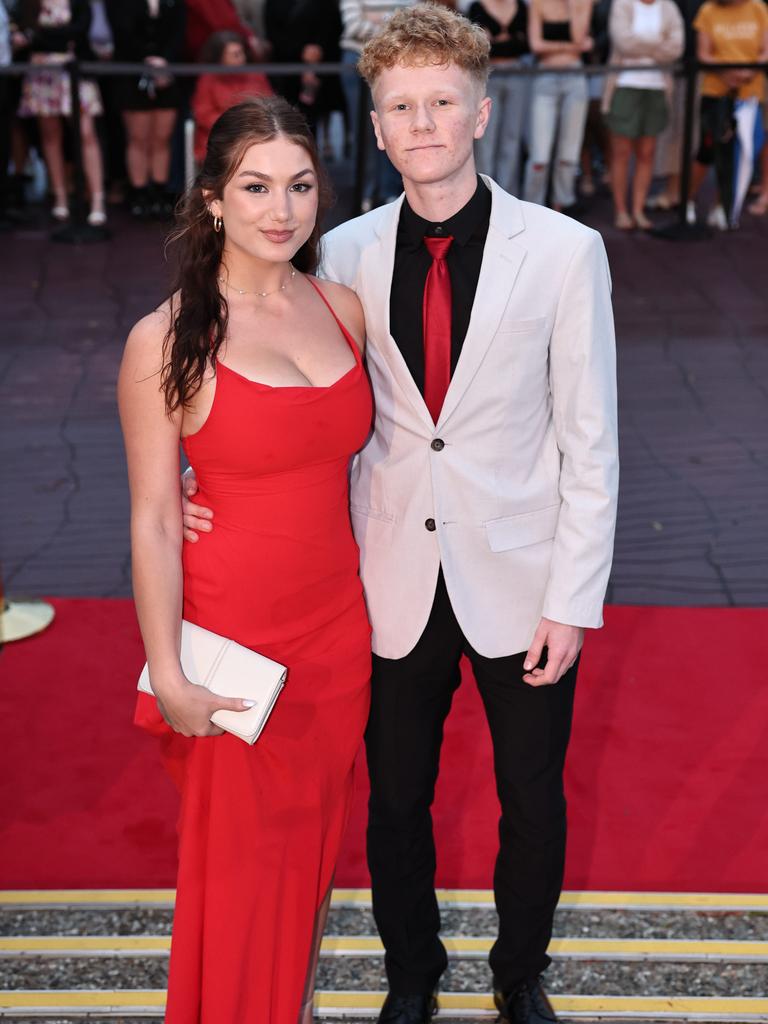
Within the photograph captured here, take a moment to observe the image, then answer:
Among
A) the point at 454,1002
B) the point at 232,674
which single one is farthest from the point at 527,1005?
the point at 232,674

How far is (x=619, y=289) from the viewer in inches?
331

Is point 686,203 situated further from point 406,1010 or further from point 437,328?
point 406,1010

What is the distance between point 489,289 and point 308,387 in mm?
368

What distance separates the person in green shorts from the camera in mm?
9039

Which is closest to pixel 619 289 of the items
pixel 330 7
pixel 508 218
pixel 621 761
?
pixel 330 7

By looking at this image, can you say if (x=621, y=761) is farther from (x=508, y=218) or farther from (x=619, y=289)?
(x=619, y=289)

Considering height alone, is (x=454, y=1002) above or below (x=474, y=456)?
below

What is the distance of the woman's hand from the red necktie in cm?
64

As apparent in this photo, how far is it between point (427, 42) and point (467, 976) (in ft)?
6.26

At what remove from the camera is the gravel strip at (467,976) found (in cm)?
300

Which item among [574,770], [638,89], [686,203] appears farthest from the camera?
[686,203]

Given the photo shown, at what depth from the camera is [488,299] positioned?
100.0 inches

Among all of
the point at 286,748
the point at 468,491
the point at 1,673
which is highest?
the point at 468,491

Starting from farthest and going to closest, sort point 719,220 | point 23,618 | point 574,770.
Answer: point 719,220 < point 23,618 < point 574,770
